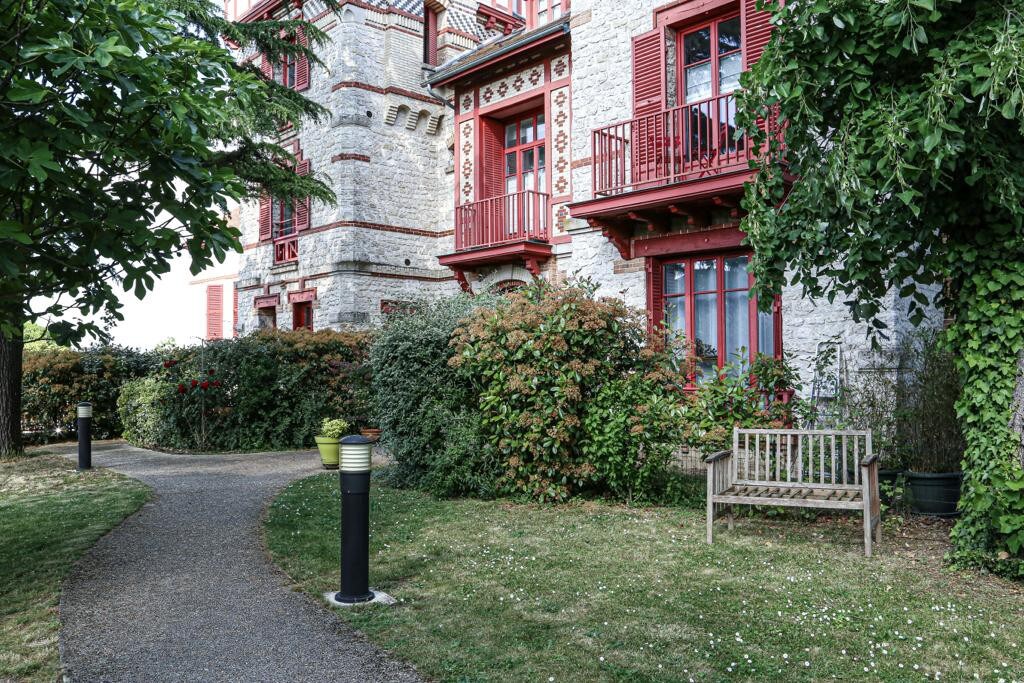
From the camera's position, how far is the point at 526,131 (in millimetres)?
14719

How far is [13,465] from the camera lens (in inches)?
416

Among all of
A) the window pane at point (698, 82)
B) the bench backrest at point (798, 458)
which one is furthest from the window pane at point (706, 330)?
the window pane at point (698, 82)

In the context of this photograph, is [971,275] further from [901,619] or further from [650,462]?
[650,462]

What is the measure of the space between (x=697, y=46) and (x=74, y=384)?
12.7m

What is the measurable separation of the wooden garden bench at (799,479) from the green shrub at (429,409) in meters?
2.55

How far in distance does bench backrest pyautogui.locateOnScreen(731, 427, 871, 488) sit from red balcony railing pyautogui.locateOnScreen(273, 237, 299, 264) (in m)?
14.0

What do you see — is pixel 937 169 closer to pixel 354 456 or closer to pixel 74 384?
pixel 354 456

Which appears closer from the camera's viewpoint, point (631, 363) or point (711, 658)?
point (711, 658)

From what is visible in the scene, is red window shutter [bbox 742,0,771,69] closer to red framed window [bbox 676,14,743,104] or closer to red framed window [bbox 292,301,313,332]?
red framed window [bbox 676,14,743,104]

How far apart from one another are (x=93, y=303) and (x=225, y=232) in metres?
0.92

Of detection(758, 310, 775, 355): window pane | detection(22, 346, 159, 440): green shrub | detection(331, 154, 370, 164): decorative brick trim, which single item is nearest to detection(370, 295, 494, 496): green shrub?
detection(758, 310, 775, 355): window pane

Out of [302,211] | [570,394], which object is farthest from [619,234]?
[302,211]

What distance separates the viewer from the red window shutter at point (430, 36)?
58.3 feet

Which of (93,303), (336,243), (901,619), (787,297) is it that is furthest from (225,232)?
(336,243)
